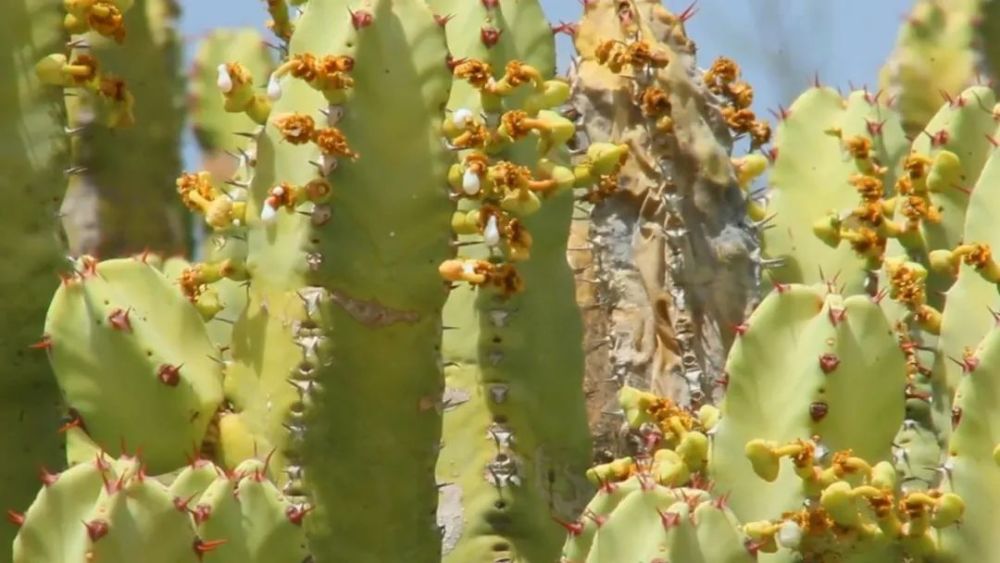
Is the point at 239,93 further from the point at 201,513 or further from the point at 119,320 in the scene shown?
the point at 201,513

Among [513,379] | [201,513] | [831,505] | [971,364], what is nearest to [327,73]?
[201,513]

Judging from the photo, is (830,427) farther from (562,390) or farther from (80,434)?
(80,434)

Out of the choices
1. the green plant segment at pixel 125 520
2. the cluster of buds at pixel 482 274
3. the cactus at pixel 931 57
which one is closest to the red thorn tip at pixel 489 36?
the cluster of buds at pixel 482 274

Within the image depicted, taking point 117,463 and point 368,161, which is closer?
point 117,463

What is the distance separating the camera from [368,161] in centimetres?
379

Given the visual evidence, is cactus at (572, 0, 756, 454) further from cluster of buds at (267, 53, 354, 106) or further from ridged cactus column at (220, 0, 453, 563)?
cluster of buds at (267, 53, 354, 106)

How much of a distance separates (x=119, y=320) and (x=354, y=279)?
0.36 meters

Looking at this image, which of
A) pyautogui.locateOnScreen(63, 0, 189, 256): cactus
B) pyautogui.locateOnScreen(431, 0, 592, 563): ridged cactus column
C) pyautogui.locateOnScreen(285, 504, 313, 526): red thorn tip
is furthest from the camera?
pyautogui.locateOnScreen(63, 0, 189, 256): cactus

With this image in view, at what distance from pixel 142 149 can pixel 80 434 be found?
1.32 m

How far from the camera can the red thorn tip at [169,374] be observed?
3863 millimetres

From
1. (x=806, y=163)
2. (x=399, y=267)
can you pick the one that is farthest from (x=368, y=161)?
(x=806, y=163)

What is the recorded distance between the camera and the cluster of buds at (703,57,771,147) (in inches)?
198

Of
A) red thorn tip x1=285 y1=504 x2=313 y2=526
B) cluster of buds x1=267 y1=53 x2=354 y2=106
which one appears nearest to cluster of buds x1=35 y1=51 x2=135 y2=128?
cluster of buds x1=267 y1=53 x2=354 y2=106

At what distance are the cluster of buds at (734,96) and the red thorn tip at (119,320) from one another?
1.60 meters
